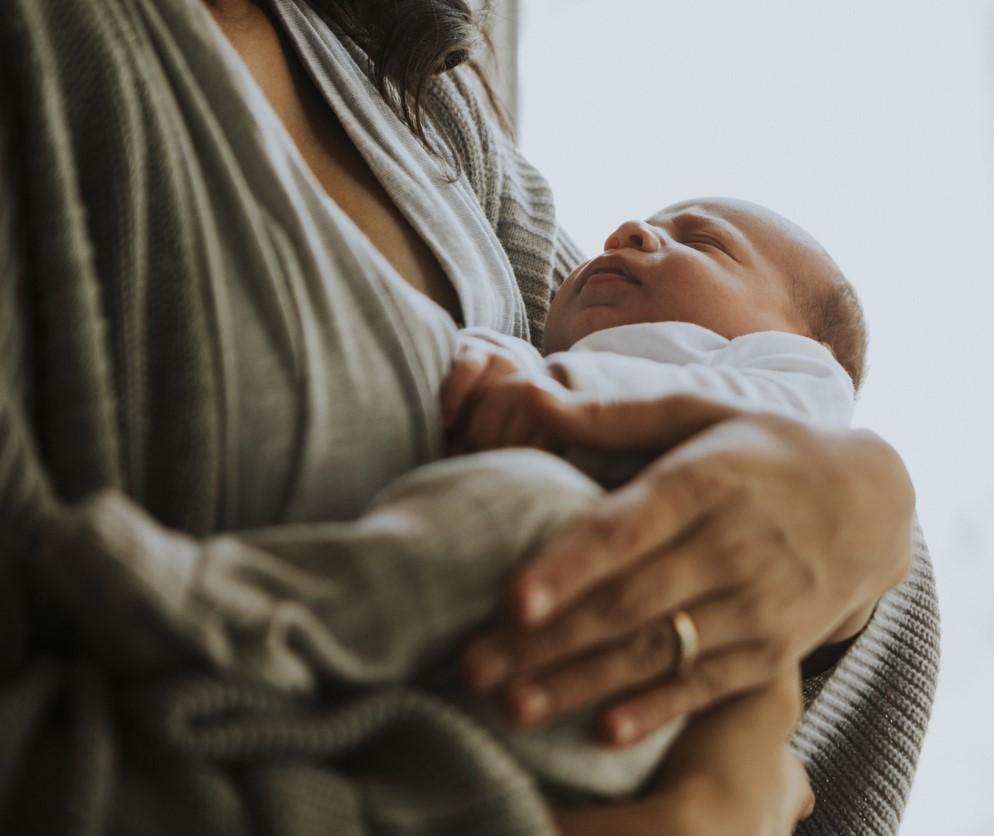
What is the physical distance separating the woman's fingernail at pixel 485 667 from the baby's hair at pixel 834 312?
0.66m

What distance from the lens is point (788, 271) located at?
0.97 m

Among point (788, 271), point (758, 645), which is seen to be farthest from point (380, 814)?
point (788, 271)

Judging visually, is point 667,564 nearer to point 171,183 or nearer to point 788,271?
point 171,183

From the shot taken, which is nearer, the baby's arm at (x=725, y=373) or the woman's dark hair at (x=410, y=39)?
the baby's arm at (x=725, y=373)

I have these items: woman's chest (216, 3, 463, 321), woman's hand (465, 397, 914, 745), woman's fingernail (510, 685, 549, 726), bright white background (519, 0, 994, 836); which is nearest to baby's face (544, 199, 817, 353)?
woman's chest (216, 3, 463, 321)

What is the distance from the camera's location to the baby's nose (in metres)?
0.94

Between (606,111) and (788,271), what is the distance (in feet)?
3.18

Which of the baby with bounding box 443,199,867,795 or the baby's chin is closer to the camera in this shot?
the baby with bounding box 443,199,867,795

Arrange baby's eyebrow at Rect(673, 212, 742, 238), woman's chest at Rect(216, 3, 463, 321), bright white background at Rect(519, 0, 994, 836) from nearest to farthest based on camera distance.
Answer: woman's chest at Rect(216, 3, 463, 321) < baby's eyebrow at Rect(673, 212, 742, 238) < bright white background at Rect(519, 0, 994, 836)

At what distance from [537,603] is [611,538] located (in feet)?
0.19

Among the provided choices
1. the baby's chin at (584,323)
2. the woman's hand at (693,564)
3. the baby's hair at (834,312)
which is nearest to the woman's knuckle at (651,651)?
the woman's hand at (693,564)

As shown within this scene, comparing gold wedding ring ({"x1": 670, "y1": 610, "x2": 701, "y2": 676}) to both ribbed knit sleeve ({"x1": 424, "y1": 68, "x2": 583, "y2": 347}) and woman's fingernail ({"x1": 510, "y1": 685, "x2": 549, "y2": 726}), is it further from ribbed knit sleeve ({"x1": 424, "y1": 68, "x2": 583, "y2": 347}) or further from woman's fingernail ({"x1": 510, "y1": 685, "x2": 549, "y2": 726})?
ribbed knit sleeve ({"x1": 424, "y1": 68, "x2": 583, "y2": 347})

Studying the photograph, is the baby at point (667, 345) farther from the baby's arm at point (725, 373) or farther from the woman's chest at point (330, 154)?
the woman's chest at point (330, 154)

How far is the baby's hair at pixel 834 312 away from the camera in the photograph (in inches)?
38.5
